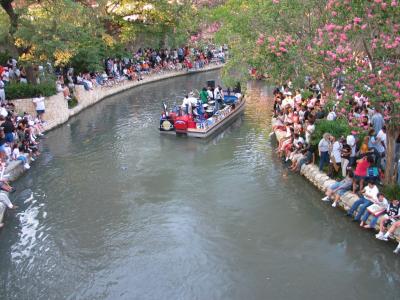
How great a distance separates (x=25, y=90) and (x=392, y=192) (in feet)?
55.0

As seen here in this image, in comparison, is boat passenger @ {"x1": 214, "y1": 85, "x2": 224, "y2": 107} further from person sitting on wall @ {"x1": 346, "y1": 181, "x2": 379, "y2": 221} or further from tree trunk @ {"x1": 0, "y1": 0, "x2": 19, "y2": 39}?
person sitting on wall @ {"x1": 346, "y1": 181, "x2": 379, "y2": 221}

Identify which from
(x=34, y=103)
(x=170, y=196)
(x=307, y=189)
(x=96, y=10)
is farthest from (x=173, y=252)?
(x=96, y=10)

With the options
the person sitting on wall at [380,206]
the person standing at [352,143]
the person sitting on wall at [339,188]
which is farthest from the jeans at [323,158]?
the person sitting on wall at [380,206]

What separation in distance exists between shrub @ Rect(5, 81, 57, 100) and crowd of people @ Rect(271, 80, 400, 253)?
10.8 m

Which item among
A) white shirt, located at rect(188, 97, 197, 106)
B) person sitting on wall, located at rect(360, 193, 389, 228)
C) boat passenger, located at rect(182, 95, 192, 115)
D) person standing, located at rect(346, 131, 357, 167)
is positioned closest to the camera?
person sitting on wall, located at rect(360, 193, 389, 228)

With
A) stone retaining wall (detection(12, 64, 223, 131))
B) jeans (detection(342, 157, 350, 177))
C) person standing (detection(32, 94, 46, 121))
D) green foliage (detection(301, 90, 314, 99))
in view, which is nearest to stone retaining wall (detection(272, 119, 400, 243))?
jeans (detection(342, 157, 350, 177))

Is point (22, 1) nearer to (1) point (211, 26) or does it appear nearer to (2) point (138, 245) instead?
(2) point (138, 245)

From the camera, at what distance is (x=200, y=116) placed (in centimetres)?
2134

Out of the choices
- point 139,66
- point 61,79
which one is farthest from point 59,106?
point 139,66

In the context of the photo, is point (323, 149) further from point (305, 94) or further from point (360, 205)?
point (305, 94)

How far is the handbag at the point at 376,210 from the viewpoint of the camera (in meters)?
11.4

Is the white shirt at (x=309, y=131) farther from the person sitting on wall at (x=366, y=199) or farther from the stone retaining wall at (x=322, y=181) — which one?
the person sitting on wall at (x=366, y=199)

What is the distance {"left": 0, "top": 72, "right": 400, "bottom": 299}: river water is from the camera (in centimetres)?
996

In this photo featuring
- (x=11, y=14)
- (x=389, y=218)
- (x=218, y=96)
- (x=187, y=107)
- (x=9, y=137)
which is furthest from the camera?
(x=218, y=96)
